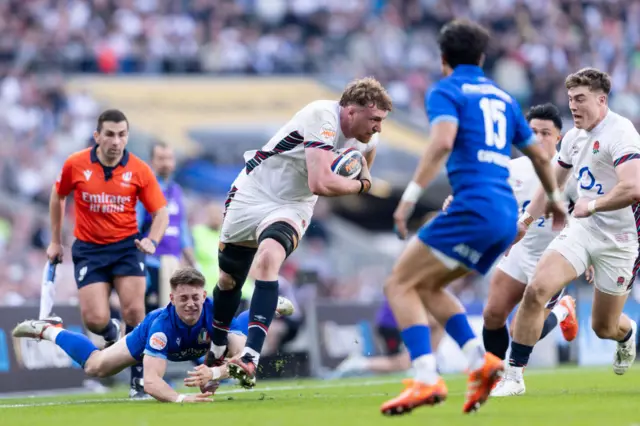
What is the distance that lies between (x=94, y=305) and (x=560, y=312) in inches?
179

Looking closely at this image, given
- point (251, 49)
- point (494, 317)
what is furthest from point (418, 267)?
point (251, 49)

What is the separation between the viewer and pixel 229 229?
10727mm

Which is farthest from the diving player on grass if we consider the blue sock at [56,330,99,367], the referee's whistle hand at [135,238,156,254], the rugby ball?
the rugby ball

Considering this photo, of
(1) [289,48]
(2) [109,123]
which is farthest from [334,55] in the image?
(2) [109,123]

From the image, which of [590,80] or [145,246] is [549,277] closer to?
[590,80]

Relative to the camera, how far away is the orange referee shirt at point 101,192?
38.8 feet

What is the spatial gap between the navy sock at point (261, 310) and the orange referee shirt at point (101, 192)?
2.50m

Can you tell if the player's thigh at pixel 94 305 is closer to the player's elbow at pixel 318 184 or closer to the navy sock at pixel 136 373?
the navy sock at pixel 136 373

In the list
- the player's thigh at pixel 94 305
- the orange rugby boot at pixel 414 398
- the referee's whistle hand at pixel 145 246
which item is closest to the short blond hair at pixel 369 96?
the referee's whistle hand at pixel 145 246

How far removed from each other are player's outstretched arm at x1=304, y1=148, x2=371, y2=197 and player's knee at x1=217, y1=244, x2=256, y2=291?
146cm

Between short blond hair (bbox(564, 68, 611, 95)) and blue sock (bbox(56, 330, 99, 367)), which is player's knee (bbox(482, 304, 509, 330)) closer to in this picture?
short blond hair (bbox(564, 68, 611, 95))

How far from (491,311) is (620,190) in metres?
1.66

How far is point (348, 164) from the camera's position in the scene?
9734 millimetres

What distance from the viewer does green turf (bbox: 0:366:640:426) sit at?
7.91m
